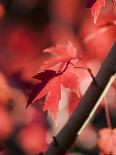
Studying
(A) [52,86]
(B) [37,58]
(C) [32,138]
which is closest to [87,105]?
(A) [52,86]

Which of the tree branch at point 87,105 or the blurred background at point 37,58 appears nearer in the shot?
the tree branch at point 87,105

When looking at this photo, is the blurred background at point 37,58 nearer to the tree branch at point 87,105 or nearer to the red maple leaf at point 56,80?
the red maple leaf at point 56,80

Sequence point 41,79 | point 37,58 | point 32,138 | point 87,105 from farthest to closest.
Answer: point 37,58 < point 32,138 < point 41,79 < point 87,105

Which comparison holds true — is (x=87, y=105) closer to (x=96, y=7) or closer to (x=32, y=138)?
(x=96, y=7)

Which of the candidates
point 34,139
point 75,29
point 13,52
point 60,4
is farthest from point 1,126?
point 60,4

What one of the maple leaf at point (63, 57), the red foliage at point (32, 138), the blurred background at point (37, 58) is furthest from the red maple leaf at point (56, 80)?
the red foliage at point (32, 138)

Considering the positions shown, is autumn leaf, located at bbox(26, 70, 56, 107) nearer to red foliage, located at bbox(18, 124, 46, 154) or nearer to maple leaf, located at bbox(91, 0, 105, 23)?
maple leaf, located at bbox(91, 0, 105, 23)

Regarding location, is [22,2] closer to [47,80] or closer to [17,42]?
[17,42]
